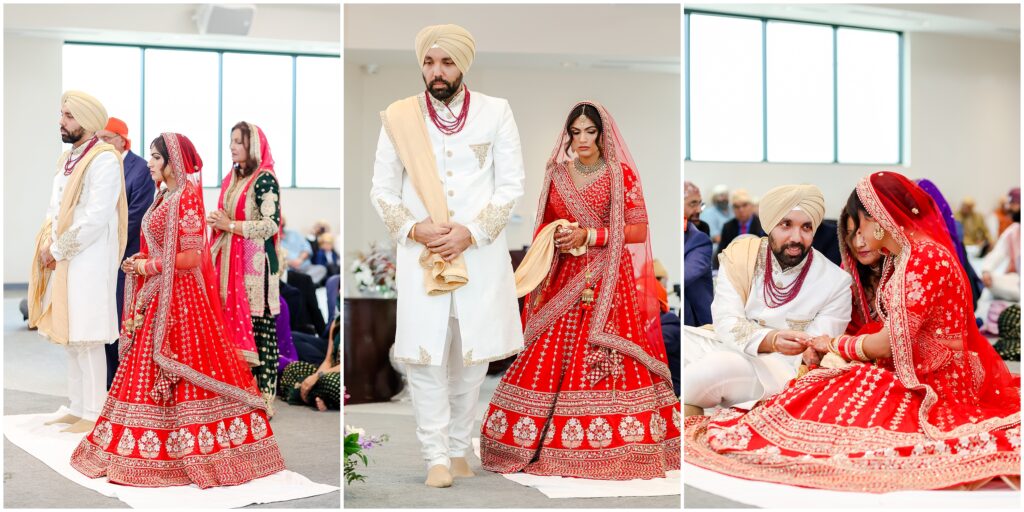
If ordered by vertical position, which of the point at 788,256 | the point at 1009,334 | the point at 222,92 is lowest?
the point at 1009,334

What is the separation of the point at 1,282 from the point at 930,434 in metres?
3.24

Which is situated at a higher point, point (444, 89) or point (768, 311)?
point (444, 89)

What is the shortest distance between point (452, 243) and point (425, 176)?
25 cm

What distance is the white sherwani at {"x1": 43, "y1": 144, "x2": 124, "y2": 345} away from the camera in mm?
4230

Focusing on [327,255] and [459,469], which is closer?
[459,469]

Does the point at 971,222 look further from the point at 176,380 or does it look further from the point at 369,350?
the point at 176,380

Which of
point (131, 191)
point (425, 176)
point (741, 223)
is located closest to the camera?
point (425, 176)

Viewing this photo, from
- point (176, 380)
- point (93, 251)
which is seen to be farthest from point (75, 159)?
point (176, 380)

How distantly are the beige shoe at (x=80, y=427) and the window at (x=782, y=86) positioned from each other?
2572mm

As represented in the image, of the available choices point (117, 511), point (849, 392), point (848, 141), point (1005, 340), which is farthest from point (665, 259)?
point (1005, 340)

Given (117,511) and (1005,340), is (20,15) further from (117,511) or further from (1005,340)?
(1005,340)

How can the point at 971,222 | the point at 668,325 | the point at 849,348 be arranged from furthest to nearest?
the point at 971,222, the point at 668,325, the point at 849,348

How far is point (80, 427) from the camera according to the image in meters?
4.32

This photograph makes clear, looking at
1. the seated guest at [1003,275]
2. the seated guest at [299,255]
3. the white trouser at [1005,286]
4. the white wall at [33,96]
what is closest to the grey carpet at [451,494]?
the white wall at [33,96]
